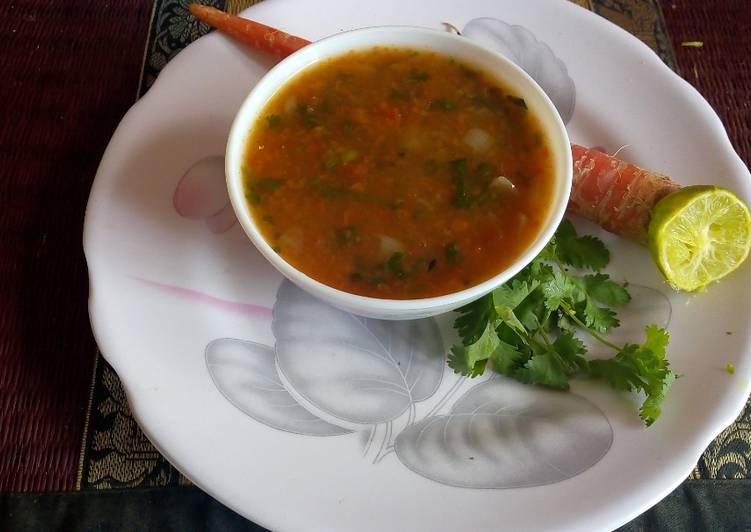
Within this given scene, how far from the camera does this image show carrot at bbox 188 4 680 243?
2.02 m

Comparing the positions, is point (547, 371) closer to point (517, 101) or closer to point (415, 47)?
point (517, 101)

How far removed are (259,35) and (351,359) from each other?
116cm

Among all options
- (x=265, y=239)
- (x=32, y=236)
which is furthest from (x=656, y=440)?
(x=32, y=236)

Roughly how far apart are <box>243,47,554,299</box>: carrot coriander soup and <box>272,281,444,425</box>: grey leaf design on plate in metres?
0.29

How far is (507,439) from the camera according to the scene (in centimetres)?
171

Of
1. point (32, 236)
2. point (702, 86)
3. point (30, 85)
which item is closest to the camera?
point (32, 236)

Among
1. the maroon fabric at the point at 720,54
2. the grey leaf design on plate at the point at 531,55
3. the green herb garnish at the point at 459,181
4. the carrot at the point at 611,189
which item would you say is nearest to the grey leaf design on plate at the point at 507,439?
the green herb garnish at the point at 459,181

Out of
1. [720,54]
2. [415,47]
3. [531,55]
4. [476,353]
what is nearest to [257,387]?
[476,353]

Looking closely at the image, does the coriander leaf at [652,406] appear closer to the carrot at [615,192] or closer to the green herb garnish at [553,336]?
the green herb garnish at [553,336]

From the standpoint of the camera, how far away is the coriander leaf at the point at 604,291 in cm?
192

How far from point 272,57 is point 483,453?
146 centimetres

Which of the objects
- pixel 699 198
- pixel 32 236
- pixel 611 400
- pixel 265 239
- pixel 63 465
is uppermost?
pixel 699 198

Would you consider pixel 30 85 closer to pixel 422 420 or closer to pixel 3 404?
pixel 3 404

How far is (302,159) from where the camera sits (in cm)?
181
